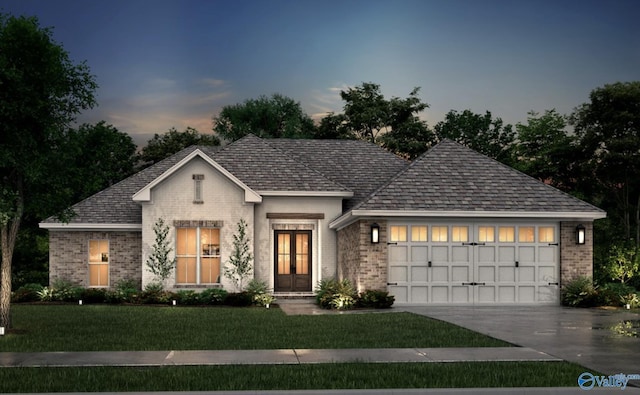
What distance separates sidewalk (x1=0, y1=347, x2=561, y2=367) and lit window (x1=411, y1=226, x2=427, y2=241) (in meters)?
11.3

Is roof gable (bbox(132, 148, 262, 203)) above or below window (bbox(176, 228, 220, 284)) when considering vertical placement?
above

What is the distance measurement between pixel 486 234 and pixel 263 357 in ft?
46.1

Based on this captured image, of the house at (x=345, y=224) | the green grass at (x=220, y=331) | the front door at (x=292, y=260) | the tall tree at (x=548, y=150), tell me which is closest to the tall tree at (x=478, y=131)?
the tall tree at (x=548, y=150)

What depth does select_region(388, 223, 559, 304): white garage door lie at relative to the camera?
968 inches

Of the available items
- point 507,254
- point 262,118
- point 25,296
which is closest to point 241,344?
point 507,254

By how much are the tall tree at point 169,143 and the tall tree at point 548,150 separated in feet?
69.1

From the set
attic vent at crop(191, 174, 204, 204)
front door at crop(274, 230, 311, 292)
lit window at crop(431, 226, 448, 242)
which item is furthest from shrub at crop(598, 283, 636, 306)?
attic vent at crop(191, 174, 204, 204)

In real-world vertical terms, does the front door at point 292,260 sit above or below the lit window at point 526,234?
below

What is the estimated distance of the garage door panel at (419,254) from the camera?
24.6m

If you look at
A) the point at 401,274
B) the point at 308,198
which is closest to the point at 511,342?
the point at 401,274

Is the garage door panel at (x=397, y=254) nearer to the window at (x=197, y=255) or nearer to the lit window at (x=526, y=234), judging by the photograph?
the lit window at (x=526, y=234)

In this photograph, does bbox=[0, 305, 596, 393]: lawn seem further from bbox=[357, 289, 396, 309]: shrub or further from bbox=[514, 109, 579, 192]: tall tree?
bbox=[514, 109, 579, 192]: tall tree

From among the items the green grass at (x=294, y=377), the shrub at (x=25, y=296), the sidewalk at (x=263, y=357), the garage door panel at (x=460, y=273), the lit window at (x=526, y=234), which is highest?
the lit window at (x=526, y=234)

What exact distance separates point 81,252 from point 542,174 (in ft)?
93.7
